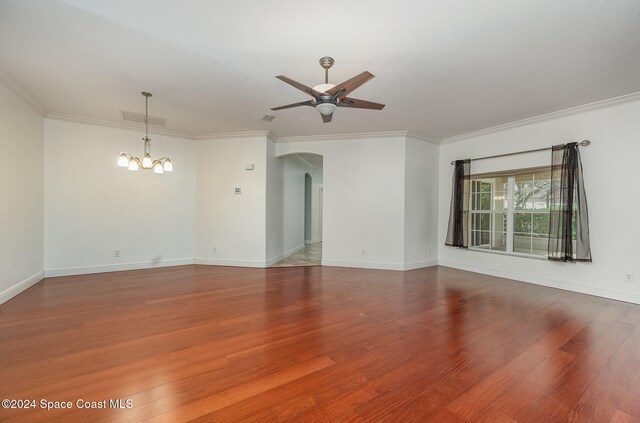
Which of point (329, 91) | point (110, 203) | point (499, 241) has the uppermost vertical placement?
point (329, 91)

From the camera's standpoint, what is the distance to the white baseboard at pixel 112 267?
15.2ft

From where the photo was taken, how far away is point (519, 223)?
16.3 ft

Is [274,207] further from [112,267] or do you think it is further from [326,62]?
[326,62]

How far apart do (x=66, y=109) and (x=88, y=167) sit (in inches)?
39.1

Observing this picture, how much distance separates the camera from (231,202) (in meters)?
5.68

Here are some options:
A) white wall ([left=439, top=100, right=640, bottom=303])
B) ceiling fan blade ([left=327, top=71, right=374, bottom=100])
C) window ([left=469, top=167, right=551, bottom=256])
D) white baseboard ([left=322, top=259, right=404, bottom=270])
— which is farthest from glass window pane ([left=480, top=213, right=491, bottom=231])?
ceiling fan blade ([left=327, top=71, right=374, bottom=100])

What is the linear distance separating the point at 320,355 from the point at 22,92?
16.8ft

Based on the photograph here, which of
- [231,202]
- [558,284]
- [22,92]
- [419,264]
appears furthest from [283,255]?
[558,284]

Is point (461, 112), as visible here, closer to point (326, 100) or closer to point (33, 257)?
point (326, 100)

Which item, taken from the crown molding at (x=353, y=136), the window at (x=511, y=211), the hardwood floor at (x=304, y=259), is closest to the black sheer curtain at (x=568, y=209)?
the window at (x=511, y=211)

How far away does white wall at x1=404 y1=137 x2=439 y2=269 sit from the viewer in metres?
5.56

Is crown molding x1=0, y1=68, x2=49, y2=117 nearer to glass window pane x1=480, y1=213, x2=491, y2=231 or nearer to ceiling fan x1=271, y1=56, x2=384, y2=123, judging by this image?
ceiling fan x1=271, y1=56, x2=384, y2=123

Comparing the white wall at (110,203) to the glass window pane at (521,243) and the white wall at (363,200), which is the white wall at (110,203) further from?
the glass window pane at (521,243)

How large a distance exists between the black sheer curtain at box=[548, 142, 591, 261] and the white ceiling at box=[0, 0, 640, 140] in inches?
31.2
